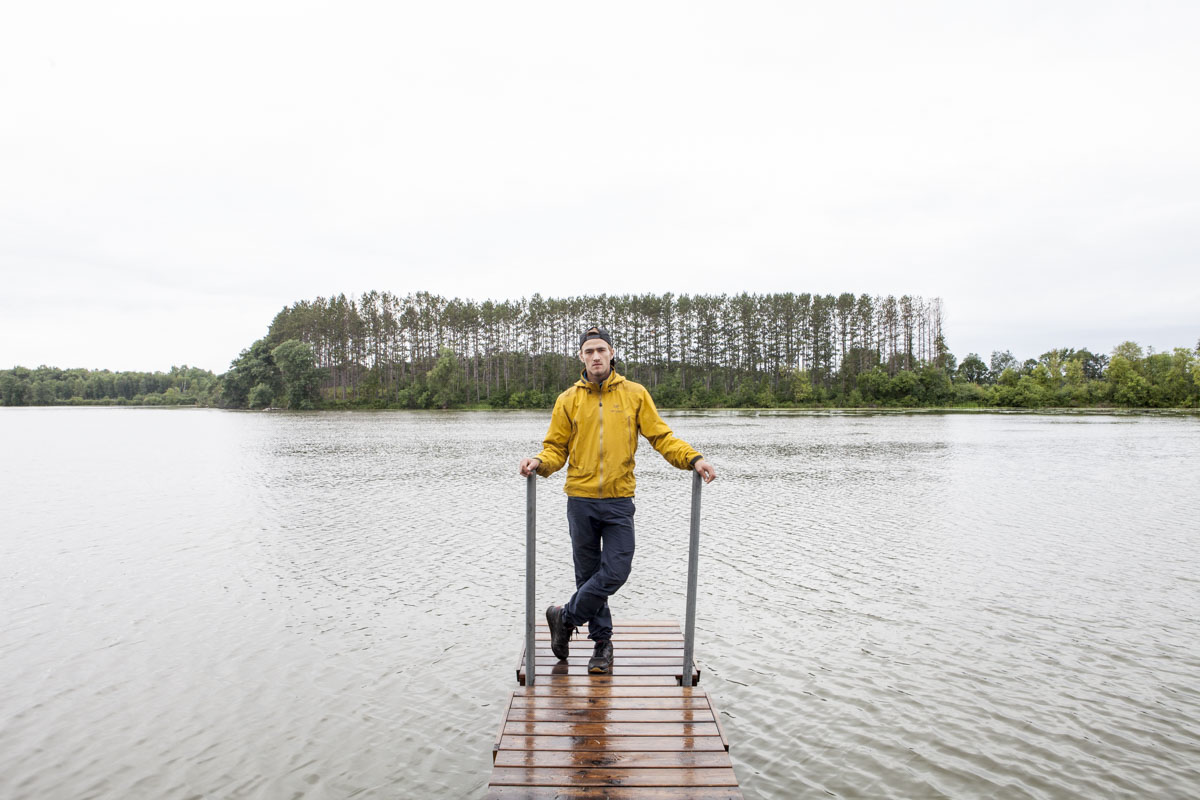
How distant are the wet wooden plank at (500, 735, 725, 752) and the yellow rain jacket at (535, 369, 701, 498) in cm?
169

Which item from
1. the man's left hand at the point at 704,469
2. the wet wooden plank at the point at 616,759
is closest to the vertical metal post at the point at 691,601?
the man's left hand at the point at 704,469

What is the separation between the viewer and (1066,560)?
12672 millimetres

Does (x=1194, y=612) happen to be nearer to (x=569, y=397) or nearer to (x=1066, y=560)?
(x=1066, y=560)

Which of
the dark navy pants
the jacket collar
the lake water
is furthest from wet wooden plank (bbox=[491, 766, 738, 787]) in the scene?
the jacket collar

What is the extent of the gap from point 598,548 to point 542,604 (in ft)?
16.1

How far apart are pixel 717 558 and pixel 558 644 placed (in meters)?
7.77

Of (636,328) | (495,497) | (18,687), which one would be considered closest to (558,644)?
(18,687)

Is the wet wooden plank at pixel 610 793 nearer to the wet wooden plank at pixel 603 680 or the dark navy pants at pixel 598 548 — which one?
the wet wooden plank at pixel 603 680

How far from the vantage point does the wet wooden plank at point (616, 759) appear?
434 cm

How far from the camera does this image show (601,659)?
18.9 feet

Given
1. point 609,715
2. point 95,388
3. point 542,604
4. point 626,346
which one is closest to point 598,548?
point 609,715

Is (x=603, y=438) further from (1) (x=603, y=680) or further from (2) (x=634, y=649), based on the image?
(2) (x=634, y=649)

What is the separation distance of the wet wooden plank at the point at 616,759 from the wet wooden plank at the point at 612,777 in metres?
0.04

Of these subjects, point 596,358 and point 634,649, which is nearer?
point 596,358
